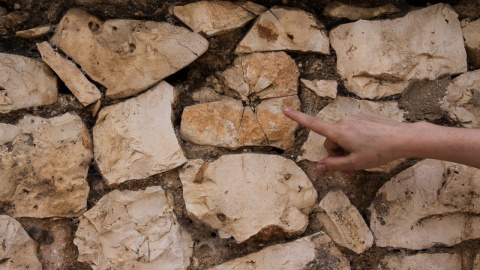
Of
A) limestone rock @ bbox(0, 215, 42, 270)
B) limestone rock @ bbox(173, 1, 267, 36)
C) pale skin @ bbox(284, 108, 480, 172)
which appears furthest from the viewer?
limestone rock @ bbox(173, 1, 267, 36)

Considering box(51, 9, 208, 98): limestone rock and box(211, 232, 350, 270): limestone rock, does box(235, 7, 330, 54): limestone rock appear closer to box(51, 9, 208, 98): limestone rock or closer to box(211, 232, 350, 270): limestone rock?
box(51, 9, 208, 98): limestone rock

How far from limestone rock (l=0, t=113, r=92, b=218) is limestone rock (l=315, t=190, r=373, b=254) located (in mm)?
788

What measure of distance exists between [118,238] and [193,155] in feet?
1.16

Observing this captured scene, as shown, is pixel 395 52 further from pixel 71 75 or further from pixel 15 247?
pixel 15 247

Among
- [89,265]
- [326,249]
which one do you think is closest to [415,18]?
[326,249]

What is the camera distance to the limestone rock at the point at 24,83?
1520mm

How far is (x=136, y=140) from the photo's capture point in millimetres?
1577

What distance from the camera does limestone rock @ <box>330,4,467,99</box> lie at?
166cm

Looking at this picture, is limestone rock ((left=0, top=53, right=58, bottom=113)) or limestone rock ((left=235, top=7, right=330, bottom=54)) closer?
limestone rock ((left=0, top=53, right=58, bottom=113))

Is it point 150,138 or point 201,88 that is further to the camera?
point 201,88

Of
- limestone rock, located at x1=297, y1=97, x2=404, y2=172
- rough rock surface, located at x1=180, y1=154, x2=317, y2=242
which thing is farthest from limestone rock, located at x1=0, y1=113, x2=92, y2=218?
limestone rock, located at x1=297, y1=97, x2=404, y2=172

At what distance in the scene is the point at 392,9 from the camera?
1710 mm

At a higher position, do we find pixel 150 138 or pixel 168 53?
pixel 168 53

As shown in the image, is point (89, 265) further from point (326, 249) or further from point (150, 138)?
point (326, 249)
